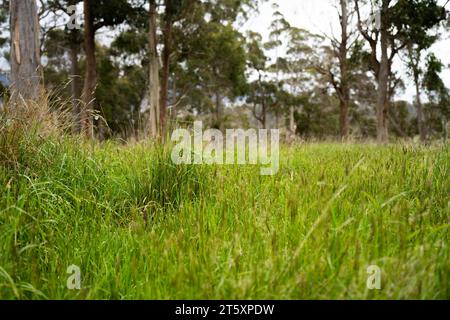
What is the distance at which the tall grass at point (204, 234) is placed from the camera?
152 centimetres

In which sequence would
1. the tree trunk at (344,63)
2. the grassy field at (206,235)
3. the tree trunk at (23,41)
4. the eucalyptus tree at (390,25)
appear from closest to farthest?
1. the grassy field at (206,235)
2. the tree trunk at (23,41)
3. the eucalyptus tree at (390,25)
4. the tree trunk at (344,63)

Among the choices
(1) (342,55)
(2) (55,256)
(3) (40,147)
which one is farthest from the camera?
(1) (342,55)

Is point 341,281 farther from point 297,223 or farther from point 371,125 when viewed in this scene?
point 371,125

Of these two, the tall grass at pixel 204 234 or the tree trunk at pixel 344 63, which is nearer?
the tall grass at pixel 204 234

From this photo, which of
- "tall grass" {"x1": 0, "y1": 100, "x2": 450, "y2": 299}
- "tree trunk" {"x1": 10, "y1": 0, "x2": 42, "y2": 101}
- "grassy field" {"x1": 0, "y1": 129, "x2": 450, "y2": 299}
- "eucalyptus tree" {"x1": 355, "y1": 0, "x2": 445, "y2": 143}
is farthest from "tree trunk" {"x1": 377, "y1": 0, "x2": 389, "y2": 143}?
"tall grass" {"x1": 0, "y1": 100, "x2": 450, "y2": 299}

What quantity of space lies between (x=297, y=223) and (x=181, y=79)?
27125 mm

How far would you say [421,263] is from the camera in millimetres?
1477

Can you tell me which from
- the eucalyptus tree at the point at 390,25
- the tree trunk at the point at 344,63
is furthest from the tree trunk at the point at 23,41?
the tree trunk at the point at 344,63

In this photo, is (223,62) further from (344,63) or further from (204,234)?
(204,234)

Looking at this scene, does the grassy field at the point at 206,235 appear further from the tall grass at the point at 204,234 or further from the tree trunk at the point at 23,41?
the tree trunk at the point at 23,41

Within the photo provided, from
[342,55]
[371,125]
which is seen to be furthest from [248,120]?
[342,55]

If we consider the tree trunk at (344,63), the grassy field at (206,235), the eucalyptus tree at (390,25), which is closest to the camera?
the grassy field at (206,235)

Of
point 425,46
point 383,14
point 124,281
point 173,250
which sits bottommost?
point 124,281

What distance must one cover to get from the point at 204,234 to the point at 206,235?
12 mm
